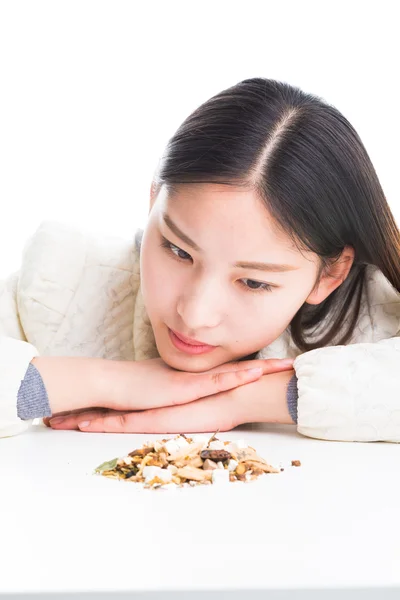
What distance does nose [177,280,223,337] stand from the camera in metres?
1.12

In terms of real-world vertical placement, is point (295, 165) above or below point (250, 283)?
above

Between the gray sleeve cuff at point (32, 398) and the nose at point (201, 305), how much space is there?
208 mm

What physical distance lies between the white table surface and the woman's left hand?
0.48ft

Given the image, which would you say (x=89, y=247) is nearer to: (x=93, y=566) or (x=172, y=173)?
(x=172, y=173)

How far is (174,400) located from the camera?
120 cm

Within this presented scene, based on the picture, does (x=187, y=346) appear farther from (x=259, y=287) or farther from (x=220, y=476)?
(x=220, y=476)

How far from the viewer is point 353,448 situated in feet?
3.63

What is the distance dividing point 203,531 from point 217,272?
45cm

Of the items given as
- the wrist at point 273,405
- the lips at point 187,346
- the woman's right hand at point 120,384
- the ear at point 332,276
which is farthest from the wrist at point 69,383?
the ear at point 332,276

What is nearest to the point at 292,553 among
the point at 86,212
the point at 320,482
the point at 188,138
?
the point at 320,482

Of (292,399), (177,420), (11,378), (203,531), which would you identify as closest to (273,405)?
(292,399)

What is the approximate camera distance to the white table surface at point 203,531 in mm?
612

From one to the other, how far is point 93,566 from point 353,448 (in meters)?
0.54

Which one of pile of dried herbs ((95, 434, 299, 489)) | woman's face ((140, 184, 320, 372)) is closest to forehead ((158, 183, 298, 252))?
woman's face ((140, 184, 320, 372))
